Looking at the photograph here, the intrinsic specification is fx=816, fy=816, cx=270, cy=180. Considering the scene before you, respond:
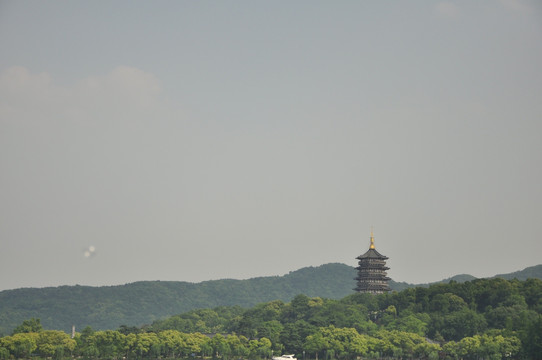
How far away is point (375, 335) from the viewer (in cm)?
10812

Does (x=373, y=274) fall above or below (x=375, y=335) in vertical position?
above

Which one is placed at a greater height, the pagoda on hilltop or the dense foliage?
the pagoda on hilltop

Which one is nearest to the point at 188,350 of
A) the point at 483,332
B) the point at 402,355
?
the point at 402,355

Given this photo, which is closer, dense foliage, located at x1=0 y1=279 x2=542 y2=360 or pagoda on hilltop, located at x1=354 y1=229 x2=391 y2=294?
dense foliage, located at x1=0 y1=279 x2=542 y2=360

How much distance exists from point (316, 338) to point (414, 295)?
22422 millimetres

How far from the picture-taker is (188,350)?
359 feet

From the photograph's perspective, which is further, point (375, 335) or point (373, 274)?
point (373, 274)

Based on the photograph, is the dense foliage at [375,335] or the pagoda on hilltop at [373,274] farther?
the pagoda on hilltop at [373,274]

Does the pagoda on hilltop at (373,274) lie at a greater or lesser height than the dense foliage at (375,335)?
greater

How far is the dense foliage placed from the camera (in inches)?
3952

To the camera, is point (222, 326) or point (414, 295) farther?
point (222, 326)

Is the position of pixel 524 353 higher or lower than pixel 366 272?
lower

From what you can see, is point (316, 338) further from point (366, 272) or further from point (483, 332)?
point (366, 272)

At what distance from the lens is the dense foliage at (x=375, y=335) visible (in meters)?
100
